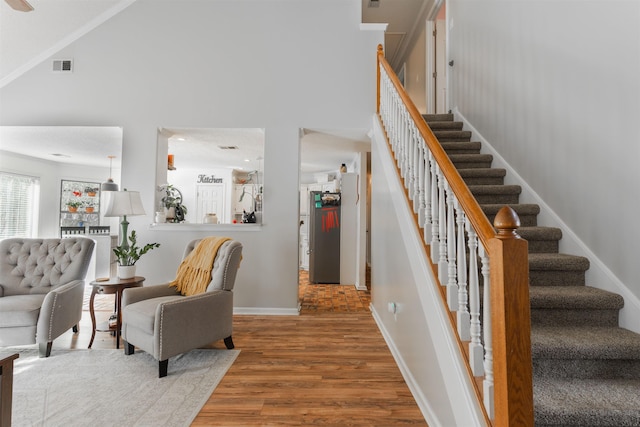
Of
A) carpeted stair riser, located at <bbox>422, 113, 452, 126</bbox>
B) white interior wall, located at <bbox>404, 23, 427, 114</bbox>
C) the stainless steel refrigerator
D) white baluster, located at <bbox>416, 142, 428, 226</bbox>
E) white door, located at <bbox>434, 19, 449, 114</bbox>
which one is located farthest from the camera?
the stainless steel refrigerator

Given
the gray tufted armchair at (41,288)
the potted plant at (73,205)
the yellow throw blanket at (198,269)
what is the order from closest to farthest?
the gray tufted armchair at (41,288) → the yellow throw blanket at (198,269) → the potted plant at (73,205)

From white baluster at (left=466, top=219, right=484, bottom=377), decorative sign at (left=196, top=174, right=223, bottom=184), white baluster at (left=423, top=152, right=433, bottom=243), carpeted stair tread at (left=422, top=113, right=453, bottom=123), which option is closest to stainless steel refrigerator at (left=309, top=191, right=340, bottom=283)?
carpeted stair tread at (left=422, top=113, right=453, bottom=123)

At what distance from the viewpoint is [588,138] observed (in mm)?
1993

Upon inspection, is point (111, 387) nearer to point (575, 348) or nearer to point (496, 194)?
point (575, 348)

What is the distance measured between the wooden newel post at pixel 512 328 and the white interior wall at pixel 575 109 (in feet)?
3.85

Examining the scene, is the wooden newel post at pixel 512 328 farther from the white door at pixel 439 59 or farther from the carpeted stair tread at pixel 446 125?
the white door at pixel 439 59

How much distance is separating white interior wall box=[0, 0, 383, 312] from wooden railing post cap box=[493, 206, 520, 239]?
2885 millimetres

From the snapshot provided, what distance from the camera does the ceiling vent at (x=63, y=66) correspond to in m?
3.86

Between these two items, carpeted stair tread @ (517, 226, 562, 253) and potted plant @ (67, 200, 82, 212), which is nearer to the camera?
carpeted stair tread @ (517, 226, 562, 253)

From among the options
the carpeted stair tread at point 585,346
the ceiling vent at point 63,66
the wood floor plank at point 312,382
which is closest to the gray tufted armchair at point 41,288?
the wood floor plank at point 312,382

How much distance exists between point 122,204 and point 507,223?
3.22 meters

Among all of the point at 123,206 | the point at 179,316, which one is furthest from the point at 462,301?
the point at 123,206

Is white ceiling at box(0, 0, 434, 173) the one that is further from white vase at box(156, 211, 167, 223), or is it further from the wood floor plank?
the wood floor plank

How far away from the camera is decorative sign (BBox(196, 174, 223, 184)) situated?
26.6ft
